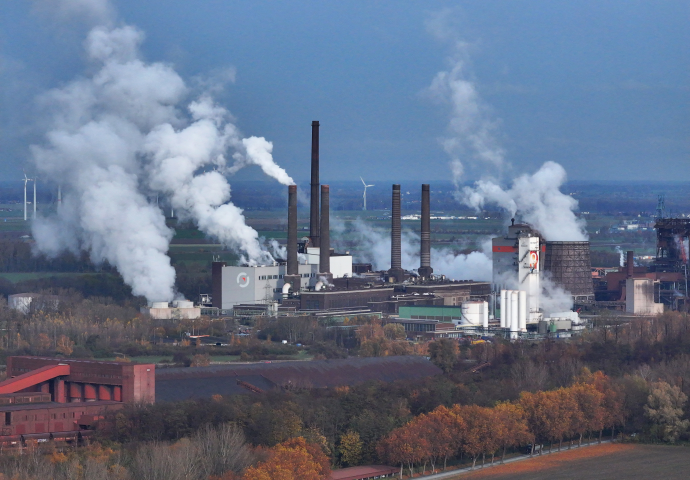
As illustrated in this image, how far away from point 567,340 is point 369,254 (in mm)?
44854

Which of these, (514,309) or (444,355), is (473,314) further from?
(444,355)

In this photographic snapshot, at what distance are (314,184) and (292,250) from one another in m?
7.18

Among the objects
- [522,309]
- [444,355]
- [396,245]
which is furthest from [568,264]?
[444,355]

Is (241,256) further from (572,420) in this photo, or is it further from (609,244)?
(609,244)

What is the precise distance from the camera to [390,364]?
58906mm

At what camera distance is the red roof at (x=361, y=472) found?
42312mm

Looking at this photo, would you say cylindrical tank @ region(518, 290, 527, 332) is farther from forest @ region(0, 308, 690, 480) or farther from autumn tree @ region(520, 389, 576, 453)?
autumn tree @ region(520, 389, 576, 453)

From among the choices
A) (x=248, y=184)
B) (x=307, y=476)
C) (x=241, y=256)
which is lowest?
(x=307, y=476)

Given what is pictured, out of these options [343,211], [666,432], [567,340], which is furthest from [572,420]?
[343,211]

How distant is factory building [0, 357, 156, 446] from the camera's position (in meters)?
44.4

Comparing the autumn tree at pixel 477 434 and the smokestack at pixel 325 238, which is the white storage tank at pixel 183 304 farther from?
the autumn tree at pixel 477 434

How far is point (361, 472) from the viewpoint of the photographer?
4322cm

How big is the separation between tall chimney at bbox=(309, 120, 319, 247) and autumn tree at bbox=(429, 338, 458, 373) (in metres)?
31.1

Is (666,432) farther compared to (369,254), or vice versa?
(369,254)
